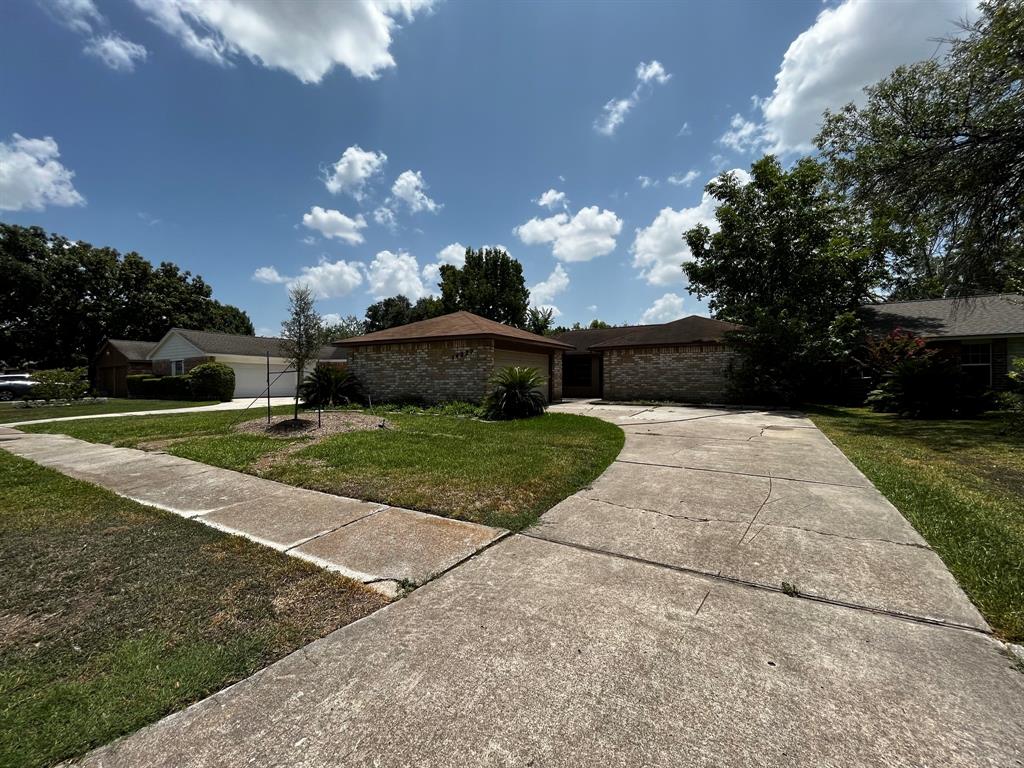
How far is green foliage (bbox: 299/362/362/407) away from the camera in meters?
15.5

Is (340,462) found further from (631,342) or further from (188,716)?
(631,342)

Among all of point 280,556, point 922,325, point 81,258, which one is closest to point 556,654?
point 280,556

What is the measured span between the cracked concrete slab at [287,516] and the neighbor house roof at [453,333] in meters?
9.59

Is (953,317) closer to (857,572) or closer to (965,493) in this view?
(965,493)

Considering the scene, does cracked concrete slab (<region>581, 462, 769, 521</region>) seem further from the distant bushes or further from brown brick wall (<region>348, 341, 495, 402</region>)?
the distant bushes

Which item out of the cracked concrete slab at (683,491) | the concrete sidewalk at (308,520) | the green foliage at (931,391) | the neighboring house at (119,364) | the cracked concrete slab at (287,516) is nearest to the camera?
the concrete sidewalk at (308,520)

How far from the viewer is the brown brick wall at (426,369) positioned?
1448 centimetres

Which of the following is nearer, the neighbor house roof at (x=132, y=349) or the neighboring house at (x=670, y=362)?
the neighboring house at (x=670, y=362)

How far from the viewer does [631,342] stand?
1953 centimetres

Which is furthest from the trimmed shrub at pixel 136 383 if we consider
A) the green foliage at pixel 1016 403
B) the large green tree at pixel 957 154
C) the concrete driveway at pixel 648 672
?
the green foliage at pixel 1016 403

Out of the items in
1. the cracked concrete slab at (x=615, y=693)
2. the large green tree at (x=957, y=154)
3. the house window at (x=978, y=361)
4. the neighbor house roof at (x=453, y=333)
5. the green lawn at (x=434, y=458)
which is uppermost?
the large green tree at (x=957, y=154)

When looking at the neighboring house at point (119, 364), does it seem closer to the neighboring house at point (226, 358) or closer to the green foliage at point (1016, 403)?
the neighboring house at point (226, 358)

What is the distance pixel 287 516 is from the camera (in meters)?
4.32

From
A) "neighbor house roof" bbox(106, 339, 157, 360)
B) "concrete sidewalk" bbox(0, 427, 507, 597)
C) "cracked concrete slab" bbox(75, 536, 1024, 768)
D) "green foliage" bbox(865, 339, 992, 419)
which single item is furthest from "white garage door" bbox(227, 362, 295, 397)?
"green foliage" bbox(865, 339, 992, 419)
